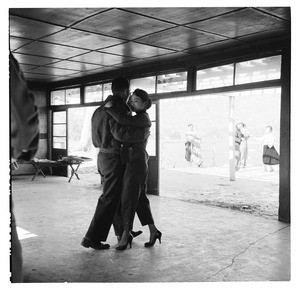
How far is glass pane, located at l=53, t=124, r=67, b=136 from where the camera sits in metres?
9.40

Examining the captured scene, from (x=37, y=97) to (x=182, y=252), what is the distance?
24.2 feet

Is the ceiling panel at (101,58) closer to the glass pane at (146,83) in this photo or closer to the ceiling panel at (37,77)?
the glass pane at (146,83)

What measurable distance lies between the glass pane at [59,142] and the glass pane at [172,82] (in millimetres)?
3950

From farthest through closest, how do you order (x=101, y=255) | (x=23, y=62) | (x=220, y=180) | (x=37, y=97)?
1. (x=37, y=97)
2. (x=220, y=180)
3. (x=23, y=62)
4. (x=101, y=255)

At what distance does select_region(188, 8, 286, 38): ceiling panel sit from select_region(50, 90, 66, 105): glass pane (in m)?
5.69

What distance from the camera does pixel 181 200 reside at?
20.0 ft

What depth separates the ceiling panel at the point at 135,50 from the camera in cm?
515

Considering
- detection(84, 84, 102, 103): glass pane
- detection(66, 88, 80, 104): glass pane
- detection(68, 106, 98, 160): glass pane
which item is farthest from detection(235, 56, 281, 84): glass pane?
detection(68, 106, 98, 160): glass pane

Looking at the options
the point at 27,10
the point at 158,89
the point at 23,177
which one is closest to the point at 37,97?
the point at 23,177

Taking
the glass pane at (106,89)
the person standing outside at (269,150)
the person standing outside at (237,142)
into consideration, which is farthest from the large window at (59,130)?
the person standing outside at (269,150)

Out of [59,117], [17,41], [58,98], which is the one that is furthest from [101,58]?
[59,117]

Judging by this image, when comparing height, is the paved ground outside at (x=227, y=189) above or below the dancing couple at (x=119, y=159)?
below

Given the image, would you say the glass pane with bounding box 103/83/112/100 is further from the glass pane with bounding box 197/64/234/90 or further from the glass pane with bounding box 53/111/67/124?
→ the glass pane with bounding box 197/64/234/90
